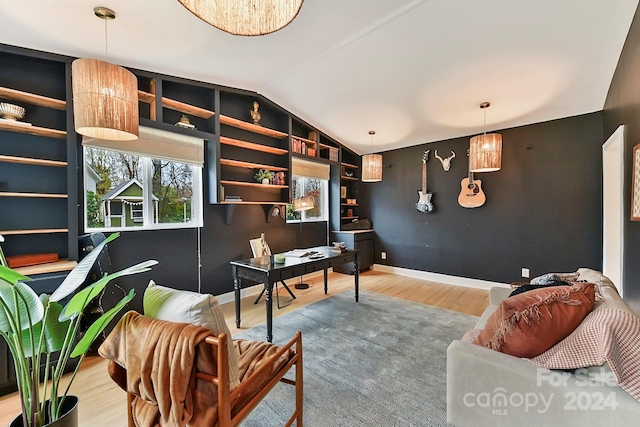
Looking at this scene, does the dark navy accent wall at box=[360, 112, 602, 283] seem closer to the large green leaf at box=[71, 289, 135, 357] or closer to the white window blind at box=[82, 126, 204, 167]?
the white window blind at box=[82, 126, 204, 167]

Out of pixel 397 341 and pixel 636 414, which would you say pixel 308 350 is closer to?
pixel 397 341

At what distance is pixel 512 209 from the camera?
4117mm

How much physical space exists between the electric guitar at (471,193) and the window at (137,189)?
13.1 ft

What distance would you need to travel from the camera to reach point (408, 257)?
5.20 meters

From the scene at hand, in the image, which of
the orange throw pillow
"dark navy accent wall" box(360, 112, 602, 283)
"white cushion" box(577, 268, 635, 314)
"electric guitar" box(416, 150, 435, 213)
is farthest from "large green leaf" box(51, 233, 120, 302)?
"dark navy accent wall" box(360, 112, 602, 283)

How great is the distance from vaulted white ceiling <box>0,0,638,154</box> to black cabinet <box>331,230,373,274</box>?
2.36m

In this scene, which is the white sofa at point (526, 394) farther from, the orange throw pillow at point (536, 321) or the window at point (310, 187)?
the window at point (310, 187)

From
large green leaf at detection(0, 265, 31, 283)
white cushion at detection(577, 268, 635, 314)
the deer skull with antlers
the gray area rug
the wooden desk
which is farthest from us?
the deer skull with antlers

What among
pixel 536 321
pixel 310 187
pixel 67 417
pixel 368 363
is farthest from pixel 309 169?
pixel 67 417

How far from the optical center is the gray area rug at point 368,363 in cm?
171

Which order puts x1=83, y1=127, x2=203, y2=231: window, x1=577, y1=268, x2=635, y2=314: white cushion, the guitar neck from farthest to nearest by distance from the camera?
1. the guitar neck
2. x1=83, y1=127, x2=203, y2=231: window
3. x1=577, y1=268, x2=635, y2=314: white cushion

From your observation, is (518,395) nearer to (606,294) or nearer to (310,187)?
(606,294)

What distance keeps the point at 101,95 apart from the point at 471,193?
4.64 metres

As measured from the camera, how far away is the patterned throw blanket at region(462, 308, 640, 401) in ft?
3.32
